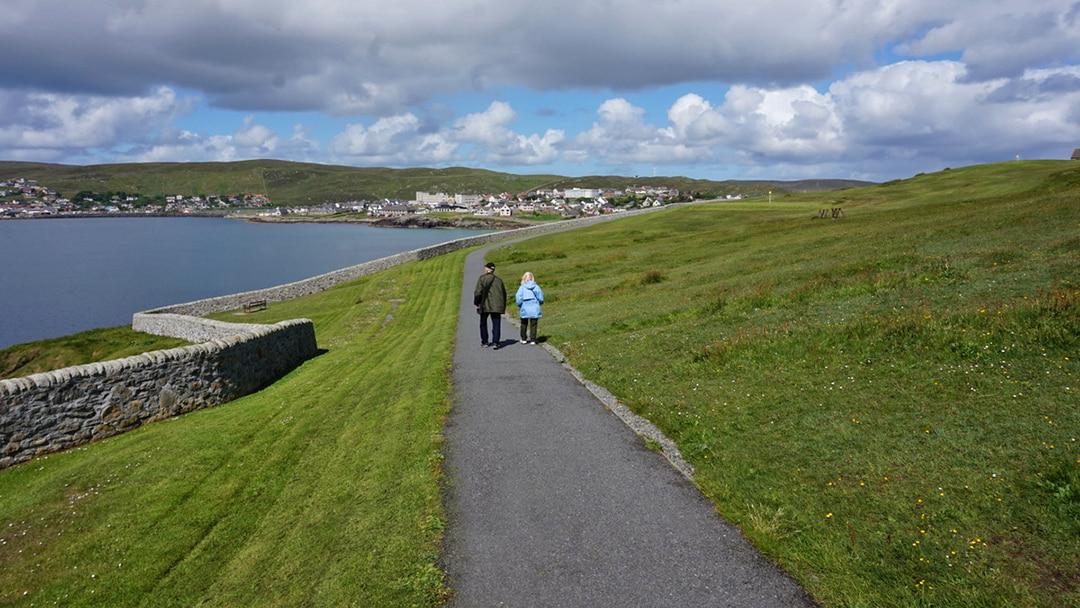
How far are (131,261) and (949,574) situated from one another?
12658 cm

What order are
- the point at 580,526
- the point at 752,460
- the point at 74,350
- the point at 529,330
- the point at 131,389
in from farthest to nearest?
the point at 74,350 → the point at 529,330 → the point at 131,389 → the point at 752,460 → the point at 580,526

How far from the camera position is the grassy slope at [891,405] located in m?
5.91

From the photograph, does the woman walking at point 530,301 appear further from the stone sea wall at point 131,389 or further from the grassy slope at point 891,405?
the stone sea wall at point 131,389

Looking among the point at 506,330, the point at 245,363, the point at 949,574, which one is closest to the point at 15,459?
the point at 245,363

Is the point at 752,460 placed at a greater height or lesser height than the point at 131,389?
greater

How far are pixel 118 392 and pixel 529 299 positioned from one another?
11.4m

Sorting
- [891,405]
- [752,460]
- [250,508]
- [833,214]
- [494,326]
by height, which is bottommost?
[250,508]

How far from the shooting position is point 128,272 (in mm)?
88812

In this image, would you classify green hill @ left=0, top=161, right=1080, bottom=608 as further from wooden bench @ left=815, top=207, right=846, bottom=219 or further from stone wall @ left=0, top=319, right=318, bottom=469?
wooden bench @ left=815, top=207, right=846, bottom=219

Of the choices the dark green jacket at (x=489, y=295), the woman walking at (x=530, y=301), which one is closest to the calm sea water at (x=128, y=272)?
the dark green jacket at (x=489, y=295)

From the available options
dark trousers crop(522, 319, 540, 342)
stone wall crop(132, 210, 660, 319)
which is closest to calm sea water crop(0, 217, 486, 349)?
stone wall crop(132, 210, 660, 319)

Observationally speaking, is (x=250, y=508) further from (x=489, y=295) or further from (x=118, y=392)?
(x=489, y=295)

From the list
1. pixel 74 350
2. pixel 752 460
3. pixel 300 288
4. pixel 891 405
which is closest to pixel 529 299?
pixel 752 460

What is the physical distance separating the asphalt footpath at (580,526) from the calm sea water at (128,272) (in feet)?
179
